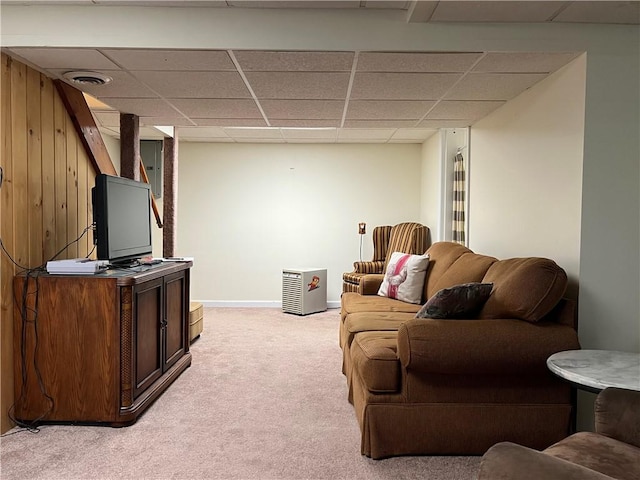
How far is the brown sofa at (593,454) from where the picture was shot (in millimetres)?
1122

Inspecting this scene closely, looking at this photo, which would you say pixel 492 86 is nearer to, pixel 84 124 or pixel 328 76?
pixel 328 76

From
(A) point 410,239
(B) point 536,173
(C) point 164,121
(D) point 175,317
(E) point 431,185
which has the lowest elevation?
(D) point 175,317

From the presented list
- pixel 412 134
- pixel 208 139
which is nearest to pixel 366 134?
pixel 412 134

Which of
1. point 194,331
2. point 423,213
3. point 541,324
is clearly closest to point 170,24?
point 541,324

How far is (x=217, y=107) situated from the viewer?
3762 millimetres

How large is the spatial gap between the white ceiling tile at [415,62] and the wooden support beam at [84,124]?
1.86 metres

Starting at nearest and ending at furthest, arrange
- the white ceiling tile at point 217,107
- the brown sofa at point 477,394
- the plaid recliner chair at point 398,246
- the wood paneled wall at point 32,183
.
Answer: the brown sofa at point 477,394 → the wood paneled wall at point 32,183 → the white ceiling tile at point 217,107 → the plaid recliner chair at point 398,246

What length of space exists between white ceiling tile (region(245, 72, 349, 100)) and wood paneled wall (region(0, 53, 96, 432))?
→ 122cm

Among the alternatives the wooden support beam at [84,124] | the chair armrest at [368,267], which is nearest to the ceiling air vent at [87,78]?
the wooden support beam at [84,124]

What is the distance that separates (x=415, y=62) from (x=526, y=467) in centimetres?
212

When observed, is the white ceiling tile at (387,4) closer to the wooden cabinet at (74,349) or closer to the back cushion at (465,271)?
the back cushion at (465,271)

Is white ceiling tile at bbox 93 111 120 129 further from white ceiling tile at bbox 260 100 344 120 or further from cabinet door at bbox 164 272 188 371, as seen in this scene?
cabinet door at bbox 164 272 188 371

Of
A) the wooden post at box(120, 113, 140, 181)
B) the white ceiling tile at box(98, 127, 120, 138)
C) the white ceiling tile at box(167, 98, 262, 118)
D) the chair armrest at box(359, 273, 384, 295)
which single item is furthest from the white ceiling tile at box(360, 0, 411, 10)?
the white ceiling tile at box(98, 127, 120, 138)

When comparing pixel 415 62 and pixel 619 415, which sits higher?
pixel 415 62
